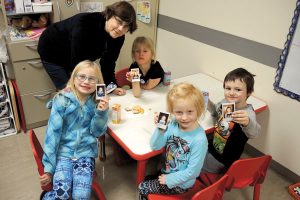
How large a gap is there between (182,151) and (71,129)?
0.73m

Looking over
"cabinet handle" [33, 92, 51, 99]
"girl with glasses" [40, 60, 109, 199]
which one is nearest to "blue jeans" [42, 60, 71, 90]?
"cabinet handle" [33, 92, 51, 99]

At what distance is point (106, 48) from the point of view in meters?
2.23

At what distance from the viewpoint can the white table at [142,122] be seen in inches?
62.9

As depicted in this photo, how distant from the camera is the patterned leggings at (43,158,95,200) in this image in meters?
1.64

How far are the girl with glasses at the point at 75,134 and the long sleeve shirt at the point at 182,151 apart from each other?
39cm

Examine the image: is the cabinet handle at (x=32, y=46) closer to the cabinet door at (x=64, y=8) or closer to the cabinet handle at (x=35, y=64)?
the cabinet handle at (x=35, y=64)

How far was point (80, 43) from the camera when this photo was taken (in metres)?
1.98

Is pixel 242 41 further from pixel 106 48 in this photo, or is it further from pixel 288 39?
pixel 106 48

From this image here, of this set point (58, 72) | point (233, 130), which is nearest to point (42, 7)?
point (58, 72)

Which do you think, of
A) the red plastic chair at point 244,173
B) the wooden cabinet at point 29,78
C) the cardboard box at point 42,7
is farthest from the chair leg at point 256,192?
the cardboard box at point 42,7

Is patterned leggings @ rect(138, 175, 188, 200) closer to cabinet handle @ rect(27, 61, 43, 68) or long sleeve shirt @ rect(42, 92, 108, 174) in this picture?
long sleeve shirt @ rect(42, 92, 108, 174)

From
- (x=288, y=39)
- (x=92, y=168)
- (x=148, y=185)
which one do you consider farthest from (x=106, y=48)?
(x=288, y=39)

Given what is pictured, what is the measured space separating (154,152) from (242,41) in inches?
55.6

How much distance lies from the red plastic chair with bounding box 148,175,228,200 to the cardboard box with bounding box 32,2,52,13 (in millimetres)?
1884
